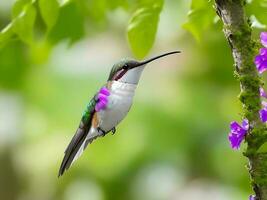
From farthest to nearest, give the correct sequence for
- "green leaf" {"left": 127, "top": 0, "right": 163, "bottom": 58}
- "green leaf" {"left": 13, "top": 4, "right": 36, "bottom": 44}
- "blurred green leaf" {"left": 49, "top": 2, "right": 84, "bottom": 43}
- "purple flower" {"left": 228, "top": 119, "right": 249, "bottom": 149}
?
"blurred green leaf" {"left": 49, "top": 2, "right": 84, "bottom": 43}
"green leaf" {"left": 13, "top": 4, "right": 36, "bottom": 44}
"green leaf" {"left": 127, "top": 0, "right": 163, "bottom": 58}
"purple flower" {"left": 228, "top": 119, "right": 249, "bottom": 149}

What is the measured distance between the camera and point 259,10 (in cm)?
246

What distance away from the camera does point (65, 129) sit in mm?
4832

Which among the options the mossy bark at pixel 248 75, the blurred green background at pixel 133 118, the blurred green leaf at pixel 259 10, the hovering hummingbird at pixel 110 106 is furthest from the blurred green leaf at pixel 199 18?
the blurred green background at pixel 133 118

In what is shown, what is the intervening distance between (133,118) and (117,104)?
3216 millimetres

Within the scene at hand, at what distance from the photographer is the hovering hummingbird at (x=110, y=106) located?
1.63 metres

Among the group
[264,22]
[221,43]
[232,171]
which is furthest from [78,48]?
[264,22]

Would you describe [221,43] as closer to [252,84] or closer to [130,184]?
[130,184]

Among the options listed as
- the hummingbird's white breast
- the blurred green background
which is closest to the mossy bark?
the hummingbird's white breast

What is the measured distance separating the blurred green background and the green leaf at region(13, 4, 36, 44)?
2.37 m

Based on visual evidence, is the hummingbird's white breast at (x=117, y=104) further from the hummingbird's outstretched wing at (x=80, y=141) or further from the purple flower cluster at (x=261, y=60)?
the purple flower cluster at (x=261, y=60)

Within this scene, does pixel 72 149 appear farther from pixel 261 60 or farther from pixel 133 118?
pixel 133 118

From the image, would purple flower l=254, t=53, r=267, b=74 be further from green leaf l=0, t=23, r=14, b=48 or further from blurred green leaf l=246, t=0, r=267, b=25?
green leaf l=0, t=23, r=14, b=48

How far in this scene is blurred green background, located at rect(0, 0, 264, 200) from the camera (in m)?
4.92

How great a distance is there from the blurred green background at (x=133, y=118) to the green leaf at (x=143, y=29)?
2.52 m
